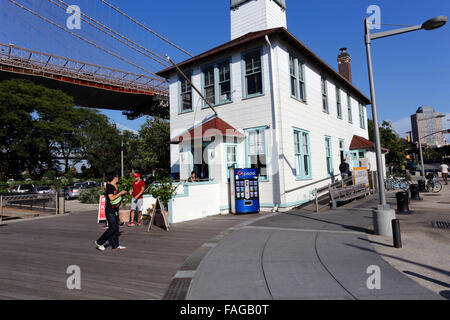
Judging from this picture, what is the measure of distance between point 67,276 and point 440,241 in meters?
7.91

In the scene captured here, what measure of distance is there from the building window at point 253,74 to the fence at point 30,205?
11864 mm

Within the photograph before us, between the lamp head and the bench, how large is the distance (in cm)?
672

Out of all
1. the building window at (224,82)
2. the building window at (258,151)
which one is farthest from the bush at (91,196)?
the building window at (258,151)

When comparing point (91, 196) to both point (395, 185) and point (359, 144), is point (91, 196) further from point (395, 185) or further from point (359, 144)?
point (395, 185)

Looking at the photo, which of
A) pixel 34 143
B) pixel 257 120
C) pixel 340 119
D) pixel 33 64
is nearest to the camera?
pixel 257 120

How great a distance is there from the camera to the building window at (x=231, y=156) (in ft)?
39.1

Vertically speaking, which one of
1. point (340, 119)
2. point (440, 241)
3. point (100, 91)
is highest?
point (100, 91)

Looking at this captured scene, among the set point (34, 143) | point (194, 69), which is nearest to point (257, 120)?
point (194, 69)

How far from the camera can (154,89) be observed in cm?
5262

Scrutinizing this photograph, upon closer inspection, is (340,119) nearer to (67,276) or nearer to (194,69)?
(194,69)

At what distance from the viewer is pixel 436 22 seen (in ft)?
21.7

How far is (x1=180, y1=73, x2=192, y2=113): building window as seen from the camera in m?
14.9

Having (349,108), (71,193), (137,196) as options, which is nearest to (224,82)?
(137,196)

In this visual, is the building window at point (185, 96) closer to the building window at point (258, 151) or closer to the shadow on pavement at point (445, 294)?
the building window at point (258, 151)
